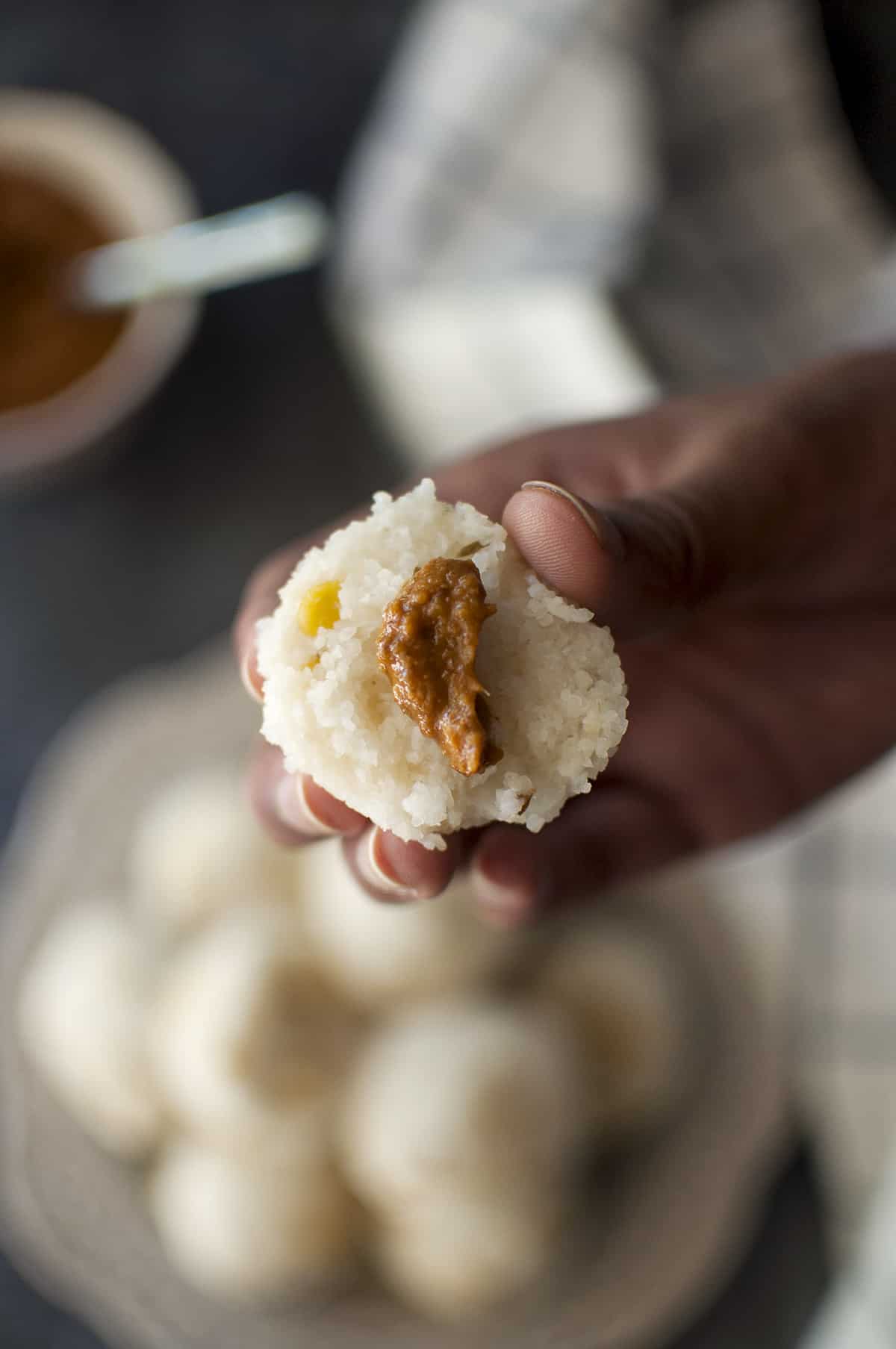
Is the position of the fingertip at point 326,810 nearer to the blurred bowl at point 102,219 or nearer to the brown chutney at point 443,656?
the brown chutney at point 443,656

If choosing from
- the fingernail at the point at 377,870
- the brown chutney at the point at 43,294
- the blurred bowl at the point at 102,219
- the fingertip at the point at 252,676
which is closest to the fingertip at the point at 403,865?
the fingernail at the point at 377,870

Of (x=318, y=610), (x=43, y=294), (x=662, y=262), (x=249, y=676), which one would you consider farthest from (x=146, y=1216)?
(x=662, y=262)

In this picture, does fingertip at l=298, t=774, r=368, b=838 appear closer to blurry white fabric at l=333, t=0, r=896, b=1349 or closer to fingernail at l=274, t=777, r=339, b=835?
fingernail at l=274, t=777, r=339, b=835

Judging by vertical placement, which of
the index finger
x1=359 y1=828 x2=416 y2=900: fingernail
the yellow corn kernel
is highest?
the yellow corn kernel

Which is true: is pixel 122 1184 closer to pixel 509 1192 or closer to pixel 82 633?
pixel 509 1192

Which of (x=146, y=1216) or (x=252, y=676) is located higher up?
(x=252, y=676)

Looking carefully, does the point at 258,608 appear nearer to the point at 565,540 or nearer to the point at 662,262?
the point at 565,540

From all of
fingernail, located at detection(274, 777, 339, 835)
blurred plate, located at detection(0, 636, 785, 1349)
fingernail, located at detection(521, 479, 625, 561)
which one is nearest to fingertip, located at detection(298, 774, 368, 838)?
fingernail, located at detection(274, 777, 339, 835)
